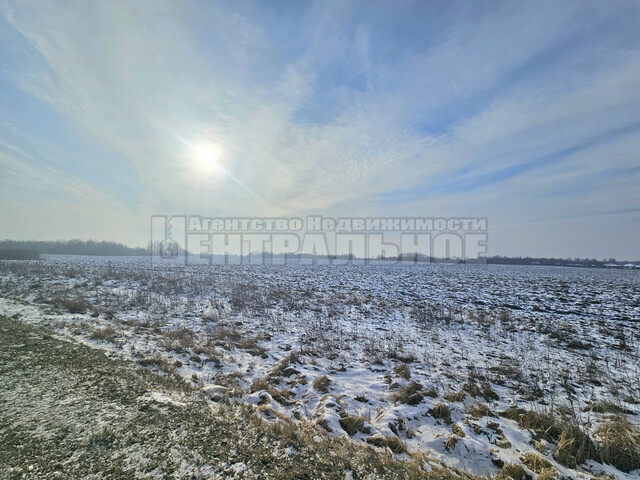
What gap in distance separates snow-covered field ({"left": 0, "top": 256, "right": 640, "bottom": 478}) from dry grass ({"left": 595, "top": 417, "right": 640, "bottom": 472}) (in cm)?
2

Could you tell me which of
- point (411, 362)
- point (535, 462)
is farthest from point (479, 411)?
point (411, 362)

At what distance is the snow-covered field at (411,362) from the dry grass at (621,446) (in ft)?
0.07

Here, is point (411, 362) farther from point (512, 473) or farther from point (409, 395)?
point (512, 473)

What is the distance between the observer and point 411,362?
7637mm

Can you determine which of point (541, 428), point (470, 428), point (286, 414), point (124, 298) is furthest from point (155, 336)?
point (541, 428)

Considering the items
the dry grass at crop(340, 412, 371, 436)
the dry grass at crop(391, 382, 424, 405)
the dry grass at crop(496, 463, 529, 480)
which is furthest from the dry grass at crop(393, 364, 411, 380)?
the dry grass at crop(496, 463, 529, 480)

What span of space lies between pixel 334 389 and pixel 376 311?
303 inches

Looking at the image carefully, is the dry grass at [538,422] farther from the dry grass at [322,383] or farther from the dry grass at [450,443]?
the dry grass at [322,383]

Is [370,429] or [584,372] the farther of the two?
[584,372]

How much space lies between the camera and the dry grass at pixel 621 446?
3799mm

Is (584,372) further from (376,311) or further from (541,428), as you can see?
(376,311)

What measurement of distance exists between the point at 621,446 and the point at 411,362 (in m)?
4.16

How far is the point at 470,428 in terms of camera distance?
4.64 metres

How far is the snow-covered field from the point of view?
14.4 ft
